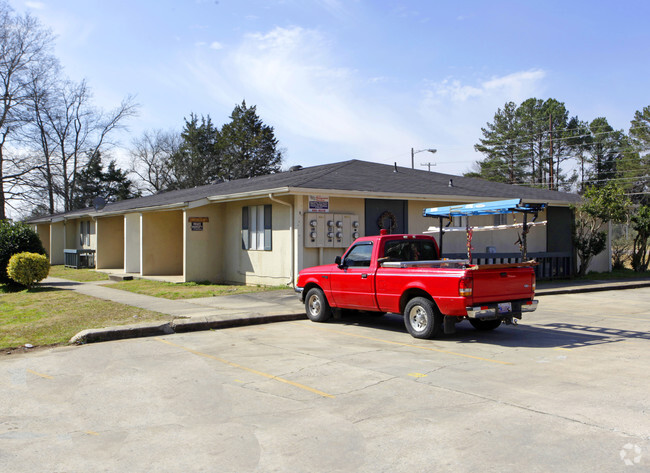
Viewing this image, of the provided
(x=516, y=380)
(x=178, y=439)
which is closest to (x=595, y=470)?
(x=516, y=380)

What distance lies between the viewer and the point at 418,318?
31.6ft

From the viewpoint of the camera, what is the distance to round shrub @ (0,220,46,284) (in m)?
18.7

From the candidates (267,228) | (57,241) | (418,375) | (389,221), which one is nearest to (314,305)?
(418,375)

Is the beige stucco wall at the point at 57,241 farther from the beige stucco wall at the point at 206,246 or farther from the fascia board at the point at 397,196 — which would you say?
the fascia board at the point at 397,196

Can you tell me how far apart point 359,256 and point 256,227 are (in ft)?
27.9

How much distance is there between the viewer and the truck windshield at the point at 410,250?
10656mm

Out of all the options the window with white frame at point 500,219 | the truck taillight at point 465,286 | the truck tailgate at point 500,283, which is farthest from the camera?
the window with white frame at point 500,219

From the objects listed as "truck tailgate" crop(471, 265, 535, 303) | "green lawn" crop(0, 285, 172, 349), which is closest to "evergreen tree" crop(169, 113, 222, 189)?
"green lawn" crop(0, 285, 172, 349)

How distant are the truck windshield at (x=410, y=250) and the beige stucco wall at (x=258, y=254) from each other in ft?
22.5

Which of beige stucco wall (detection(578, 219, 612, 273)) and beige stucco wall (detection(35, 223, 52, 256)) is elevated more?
beige stucco wall (detection(35, 223, 52, 256))

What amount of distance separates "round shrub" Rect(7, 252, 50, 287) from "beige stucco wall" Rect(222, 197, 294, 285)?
6097 millimetres

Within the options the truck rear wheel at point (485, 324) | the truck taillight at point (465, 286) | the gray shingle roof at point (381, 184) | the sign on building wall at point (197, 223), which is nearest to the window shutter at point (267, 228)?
the gray shingle roof at point (381, 184)

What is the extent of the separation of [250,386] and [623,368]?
191 inches

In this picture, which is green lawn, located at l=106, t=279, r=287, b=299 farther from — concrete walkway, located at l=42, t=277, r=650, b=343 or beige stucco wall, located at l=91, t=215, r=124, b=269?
beige stucco wall, located at l=91, t=215, r=124, b=269
